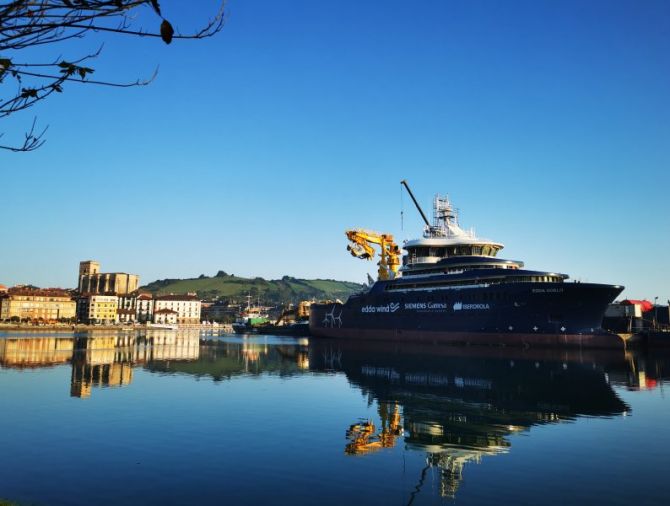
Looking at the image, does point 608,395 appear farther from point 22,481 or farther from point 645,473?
point 22,481

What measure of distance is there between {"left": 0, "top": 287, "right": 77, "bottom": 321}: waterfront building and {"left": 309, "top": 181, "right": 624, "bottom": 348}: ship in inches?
3827

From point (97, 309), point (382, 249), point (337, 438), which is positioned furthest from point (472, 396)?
point (97, 309)

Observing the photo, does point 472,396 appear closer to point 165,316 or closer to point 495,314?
point 495,314

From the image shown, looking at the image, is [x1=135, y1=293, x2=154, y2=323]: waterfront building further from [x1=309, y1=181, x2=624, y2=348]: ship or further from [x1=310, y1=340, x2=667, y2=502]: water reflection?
[x1=310, y1=340, x2=667, y2=502]: water reflection

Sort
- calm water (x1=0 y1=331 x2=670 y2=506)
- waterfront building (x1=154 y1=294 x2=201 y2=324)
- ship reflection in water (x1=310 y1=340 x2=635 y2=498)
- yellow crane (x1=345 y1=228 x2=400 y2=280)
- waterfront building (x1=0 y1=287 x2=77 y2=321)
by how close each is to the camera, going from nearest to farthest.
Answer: calm water (x1=0 y1=331 x2=670 y2=506) < ship reflection in water (x1=310 y1=340 x2=635 y2=498) < yellow crane (x1=345 y1=228 x2=400 y2=280) < waterfront building (x1=0 y1=287 x2=77 y2=321) < waterfront building (x1=154 y1=294 x2=201 y2=324)

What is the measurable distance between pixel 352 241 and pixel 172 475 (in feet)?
182

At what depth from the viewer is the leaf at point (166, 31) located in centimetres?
417

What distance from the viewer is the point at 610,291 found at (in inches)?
1679

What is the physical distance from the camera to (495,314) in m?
47.1

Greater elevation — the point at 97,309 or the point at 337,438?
the point at 97,309

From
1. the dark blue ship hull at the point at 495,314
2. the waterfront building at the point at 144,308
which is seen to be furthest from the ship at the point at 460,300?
the waterfront building at the point at 144,308

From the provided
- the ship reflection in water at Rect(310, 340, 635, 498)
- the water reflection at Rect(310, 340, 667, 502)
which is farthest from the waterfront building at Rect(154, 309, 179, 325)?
the ship reflection in water at Rect(310, 340, 635, 498)

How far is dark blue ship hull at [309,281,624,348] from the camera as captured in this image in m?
43.0

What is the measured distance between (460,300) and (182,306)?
149098 mm
